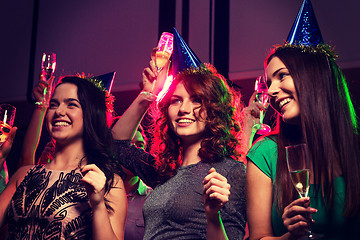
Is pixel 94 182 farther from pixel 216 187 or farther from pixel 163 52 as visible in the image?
pixel 163 52

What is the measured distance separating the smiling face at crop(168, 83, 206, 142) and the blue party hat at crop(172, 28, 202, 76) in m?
0.24

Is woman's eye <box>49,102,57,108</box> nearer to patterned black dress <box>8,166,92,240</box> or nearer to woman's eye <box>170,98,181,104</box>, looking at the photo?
patterned black dress <box>8,166,92,240</box>

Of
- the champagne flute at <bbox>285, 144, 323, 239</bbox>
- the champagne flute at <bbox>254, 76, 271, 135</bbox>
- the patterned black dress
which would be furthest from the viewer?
the champagne flute at <bbox>254, 76, 271, 135</bbox>

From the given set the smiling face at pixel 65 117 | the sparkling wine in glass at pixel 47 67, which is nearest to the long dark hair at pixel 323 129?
the smiling face at pixel 65 117

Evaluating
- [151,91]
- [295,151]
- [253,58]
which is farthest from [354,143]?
[253,58]

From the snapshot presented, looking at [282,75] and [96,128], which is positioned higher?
[282,75]

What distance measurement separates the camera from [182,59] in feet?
7.45

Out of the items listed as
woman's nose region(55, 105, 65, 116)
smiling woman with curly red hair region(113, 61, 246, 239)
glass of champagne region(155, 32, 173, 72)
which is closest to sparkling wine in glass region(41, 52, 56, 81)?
woman's nose region(55, 105, 65, 116)

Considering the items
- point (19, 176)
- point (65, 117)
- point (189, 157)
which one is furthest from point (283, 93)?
point (19, 176)

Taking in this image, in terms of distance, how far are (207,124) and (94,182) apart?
0.61m

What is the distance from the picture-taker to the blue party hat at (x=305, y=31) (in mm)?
1849

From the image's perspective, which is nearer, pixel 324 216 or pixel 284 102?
pixel 324 216

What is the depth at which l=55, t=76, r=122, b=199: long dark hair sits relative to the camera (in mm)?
2067

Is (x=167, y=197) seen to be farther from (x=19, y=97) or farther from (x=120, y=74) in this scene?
(x=19, y=97)
